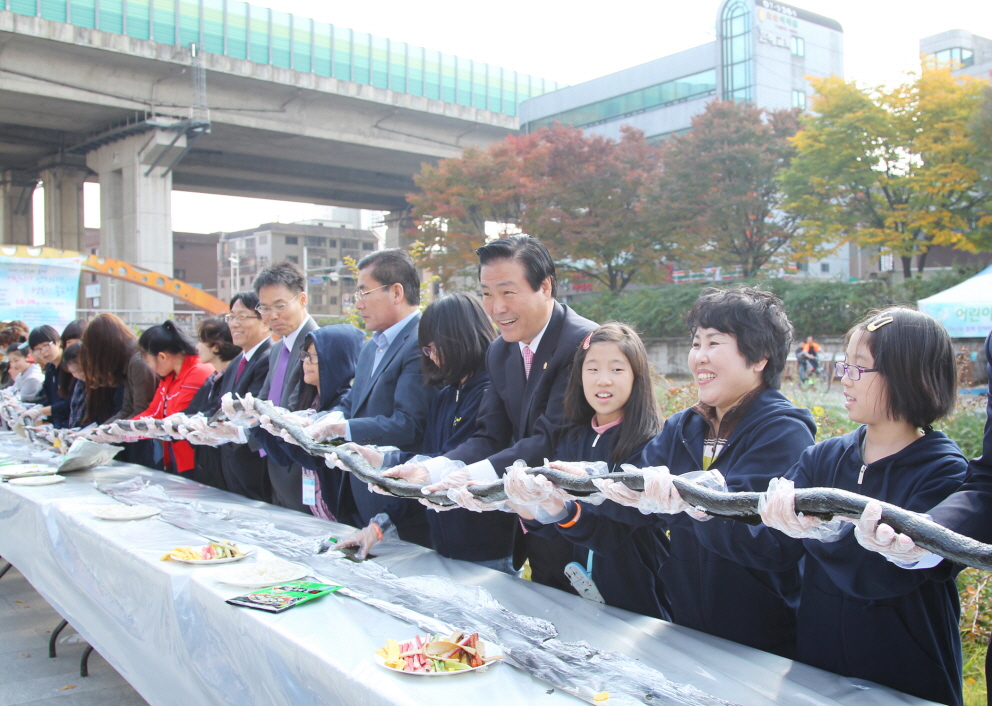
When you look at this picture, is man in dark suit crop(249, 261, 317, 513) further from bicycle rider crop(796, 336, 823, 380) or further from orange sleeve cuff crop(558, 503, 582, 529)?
bicycle rider crop(796, 336, 823, 380)

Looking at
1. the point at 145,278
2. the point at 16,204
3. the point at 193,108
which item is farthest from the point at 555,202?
the point at 16,204

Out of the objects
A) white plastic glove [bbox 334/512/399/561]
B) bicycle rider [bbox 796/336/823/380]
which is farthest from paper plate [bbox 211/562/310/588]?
bicycle rider [bbox 796/336/823/380]

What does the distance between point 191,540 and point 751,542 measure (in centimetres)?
188

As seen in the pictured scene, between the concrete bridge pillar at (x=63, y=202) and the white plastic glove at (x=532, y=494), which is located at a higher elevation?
the concrete bridge pillar at (x=63, y=202)

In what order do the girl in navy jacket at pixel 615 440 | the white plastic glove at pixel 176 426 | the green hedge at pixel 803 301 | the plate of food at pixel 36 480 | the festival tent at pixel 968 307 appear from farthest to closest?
the green hedge at pixel 803 301
the festival tent at pixel 968 307
the white plastic glove at pixel 176 426
the plate of food at pixel 36 480
the girl in navy jacket at pixel 615 440

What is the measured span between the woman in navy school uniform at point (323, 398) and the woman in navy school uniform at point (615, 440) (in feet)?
4.48

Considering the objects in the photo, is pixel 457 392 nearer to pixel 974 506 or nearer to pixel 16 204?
pixel 974 506

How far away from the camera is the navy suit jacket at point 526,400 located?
8.20ft

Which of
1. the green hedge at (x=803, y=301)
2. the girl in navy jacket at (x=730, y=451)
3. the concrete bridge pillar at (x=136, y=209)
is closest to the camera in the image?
the girl in navy jacket at (x=730, y=451)

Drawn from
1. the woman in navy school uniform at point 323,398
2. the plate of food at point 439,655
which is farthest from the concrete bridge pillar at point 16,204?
the plate of food at point 439,655

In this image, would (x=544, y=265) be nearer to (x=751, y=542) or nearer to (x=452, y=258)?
(x=751, y=542)

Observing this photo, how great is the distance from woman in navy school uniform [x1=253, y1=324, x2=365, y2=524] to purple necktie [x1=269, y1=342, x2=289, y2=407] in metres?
0.22

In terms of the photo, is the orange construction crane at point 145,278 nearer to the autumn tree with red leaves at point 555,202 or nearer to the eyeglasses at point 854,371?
the autumn tree with red leaves at point 555,202

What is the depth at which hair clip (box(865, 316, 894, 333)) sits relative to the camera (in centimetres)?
178
